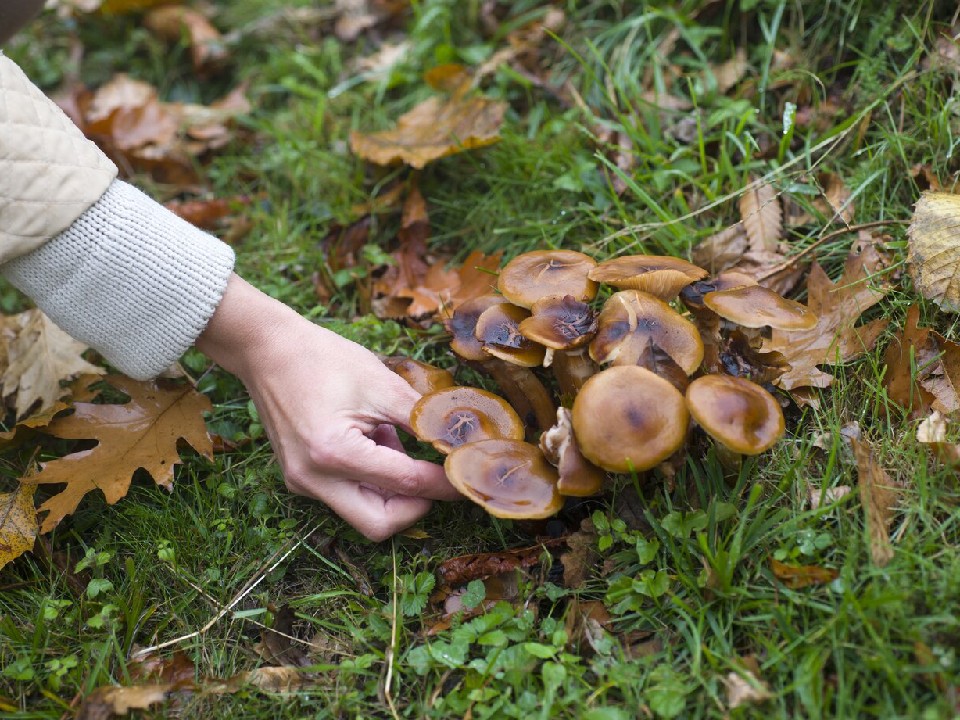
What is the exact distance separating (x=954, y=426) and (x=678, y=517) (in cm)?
91

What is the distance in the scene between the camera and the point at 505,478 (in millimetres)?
2326

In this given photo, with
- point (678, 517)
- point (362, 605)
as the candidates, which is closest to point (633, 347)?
point (678, 517)

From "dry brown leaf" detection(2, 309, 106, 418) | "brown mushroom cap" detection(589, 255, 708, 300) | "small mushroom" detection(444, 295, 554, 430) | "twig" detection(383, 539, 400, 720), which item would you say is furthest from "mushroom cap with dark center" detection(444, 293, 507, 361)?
"dry brown leaf" detection(2, 309, 106, 418)

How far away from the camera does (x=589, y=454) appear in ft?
7.32

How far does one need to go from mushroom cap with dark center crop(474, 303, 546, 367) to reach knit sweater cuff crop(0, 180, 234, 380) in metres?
0.92

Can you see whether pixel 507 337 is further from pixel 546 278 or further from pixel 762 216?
pixel 762 216

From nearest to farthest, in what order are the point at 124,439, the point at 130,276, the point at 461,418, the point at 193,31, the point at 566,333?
the point at 566,333
the point at 461,418
the point at 130,276
the point at 124,439
the point at 193,31

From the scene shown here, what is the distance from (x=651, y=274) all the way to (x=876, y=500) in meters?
0.94

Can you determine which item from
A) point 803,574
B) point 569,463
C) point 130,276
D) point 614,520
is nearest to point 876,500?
point 803,574

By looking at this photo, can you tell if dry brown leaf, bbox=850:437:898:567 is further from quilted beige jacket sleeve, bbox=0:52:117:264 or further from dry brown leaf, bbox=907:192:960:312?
quilted beige jacket sleeve, bbox=0:52:117:264

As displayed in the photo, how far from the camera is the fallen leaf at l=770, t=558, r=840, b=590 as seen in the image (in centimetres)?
222

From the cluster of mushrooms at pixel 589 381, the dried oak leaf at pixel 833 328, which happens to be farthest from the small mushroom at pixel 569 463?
the dried oak leaf at pixel 833 328

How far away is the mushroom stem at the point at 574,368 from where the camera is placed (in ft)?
8.30

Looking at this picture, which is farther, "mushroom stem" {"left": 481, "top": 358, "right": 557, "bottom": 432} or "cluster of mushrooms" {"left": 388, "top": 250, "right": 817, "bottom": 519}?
"mushroom stem" {"left": 481, "top": 358, "right": 557, "bottom": 432}
